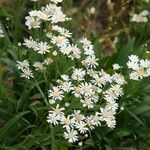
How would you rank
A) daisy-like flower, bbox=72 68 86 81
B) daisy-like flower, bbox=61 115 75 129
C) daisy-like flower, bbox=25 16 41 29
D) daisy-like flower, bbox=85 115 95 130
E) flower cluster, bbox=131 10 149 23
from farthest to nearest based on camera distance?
flower cluster, bbox=131 10 149 23 → daisy-like flower, bbox=25 16 41 29 → daisy-like flower, bbox=72 68 86 81 → daisy-like flower, bbox=85 115 95 130 → daisy-like flower, bbox=61 115 75 129

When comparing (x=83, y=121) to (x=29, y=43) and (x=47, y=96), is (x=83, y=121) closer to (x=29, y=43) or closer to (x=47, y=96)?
(x=47, y=96)

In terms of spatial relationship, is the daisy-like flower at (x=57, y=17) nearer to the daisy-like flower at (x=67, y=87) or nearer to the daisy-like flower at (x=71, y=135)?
the daisy-like flower at (x=67, y=87)

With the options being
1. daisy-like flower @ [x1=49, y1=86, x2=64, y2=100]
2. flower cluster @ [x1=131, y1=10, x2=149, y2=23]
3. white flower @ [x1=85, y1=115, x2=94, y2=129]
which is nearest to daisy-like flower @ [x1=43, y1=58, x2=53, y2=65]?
daisy-like flower @ [x1=49, y1=86, x2=64, y2=100]

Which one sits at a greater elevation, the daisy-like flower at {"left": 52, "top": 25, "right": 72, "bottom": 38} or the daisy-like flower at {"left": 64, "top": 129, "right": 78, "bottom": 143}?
the daisy-like flower at {"left": 52, "top": 25, "right": 72, "bottom": 38}

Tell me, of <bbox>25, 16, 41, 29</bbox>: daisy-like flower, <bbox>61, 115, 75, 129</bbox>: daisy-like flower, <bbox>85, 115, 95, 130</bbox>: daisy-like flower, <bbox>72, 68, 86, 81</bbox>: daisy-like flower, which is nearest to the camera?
<bbox>61, 115, 75, 129</bbox>: daisy-like flower

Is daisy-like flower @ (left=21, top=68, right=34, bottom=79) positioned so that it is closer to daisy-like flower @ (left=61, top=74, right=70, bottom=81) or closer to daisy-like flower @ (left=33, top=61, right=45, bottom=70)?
daisy-like flower @ (left=33, top=61, right=45, bottom=70)

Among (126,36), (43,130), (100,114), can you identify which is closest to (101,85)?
(100,114)

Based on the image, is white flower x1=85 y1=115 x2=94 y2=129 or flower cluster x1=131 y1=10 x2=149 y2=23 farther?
flower cluster x1=131 y1=10 x2=149 y2=23

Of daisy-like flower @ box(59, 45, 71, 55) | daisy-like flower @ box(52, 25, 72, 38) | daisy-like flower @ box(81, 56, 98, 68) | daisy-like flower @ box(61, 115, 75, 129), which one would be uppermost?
daisy-like flower @ box(52, 25, 72, 38)

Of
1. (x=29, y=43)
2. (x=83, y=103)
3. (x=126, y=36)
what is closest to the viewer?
(x=83, y=103)
